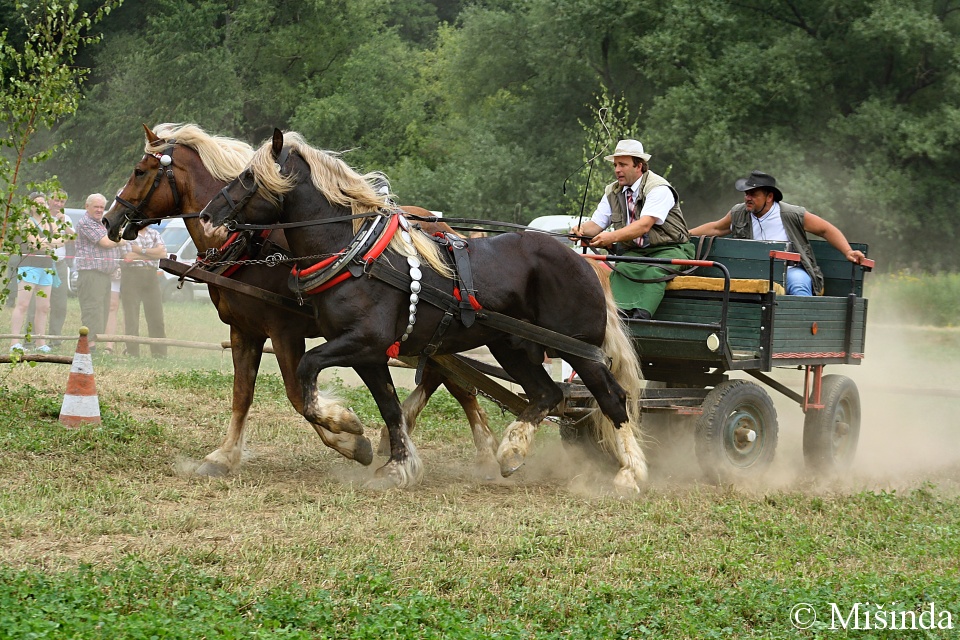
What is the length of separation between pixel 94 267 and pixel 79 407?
5551mm

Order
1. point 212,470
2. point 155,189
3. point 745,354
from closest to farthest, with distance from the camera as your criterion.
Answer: point 155,189
point 212,470
point 745,354

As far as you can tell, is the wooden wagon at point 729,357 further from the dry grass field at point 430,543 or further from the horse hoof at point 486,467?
the horse hoof at point 486,467

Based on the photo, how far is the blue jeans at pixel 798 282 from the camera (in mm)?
7801

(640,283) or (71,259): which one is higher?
(71,259)

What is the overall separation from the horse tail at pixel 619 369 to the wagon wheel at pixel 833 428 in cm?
159

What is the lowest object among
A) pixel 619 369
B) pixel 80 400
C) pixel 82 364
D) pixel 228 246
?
pixel 80 400

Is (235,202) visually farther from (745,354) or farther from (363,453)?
(745,354)

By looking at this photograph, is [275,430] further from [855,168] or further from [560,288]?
[855,168]

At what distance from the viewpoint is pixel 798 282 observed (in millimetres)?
7805

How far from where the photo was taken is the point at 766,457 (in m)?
7.55

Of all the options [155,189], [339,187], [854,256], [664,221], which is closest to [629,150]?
[664,221]

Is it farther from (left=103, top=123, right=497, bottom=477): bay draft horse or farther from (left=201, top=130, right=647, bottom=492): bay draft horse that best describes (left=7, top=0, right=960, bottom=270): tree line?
(left=103, top=123, right=497, bottom=477): bay draft horse

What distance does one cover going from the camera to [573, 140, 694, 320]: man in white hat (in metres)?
7.26

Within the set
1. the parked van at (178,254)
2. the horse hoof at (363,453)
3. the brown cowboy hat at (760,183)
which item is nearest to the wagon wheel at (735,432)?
the brown cowboy hat at (760,183)
